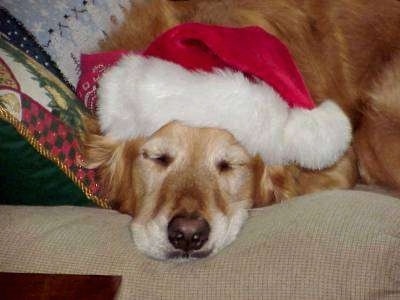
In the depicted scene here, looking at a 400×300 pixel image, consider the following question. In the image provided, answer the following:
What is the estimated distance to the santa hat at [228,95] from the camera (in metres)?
1.74

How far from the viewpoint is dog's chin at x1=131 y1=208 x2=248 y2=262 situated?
155 centimetres

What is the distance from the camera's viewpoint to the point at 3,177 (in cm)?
161

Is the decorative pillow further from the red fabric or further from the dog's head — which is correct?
the red fabric

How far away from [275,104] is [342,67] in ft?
2.08

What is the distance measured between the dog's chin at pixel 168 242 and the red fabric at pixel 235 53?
0.39 meters

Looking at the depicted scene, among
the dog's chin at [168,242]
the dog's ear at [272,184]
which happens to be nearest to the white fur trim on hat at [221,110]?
the dog's ear at [272,184]

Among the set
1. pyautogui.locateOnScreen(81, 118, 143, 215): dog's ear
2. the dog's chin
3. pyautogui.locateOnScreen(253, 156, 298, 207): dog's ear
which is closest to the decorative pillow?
pyautogui.locateOnScreen(81, 118, 143, 215): dog's ear

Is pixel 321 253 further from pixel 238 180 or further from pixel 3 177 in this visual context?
pixel 3 177

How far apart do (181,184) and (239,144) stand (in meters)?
0.22

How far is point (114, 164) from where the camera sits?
2043mm

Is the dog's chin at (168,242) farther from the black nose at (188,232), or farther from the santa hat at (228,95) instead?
the santa hat at (228,95)

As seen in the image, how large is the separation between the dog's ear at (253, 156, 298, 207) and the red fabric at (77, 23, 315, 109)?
0.28m

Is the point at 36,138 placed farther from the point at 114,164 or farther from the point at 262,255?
the point at 262,255

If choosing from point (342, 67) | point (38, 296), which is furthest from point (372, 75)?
point (38, 296)
